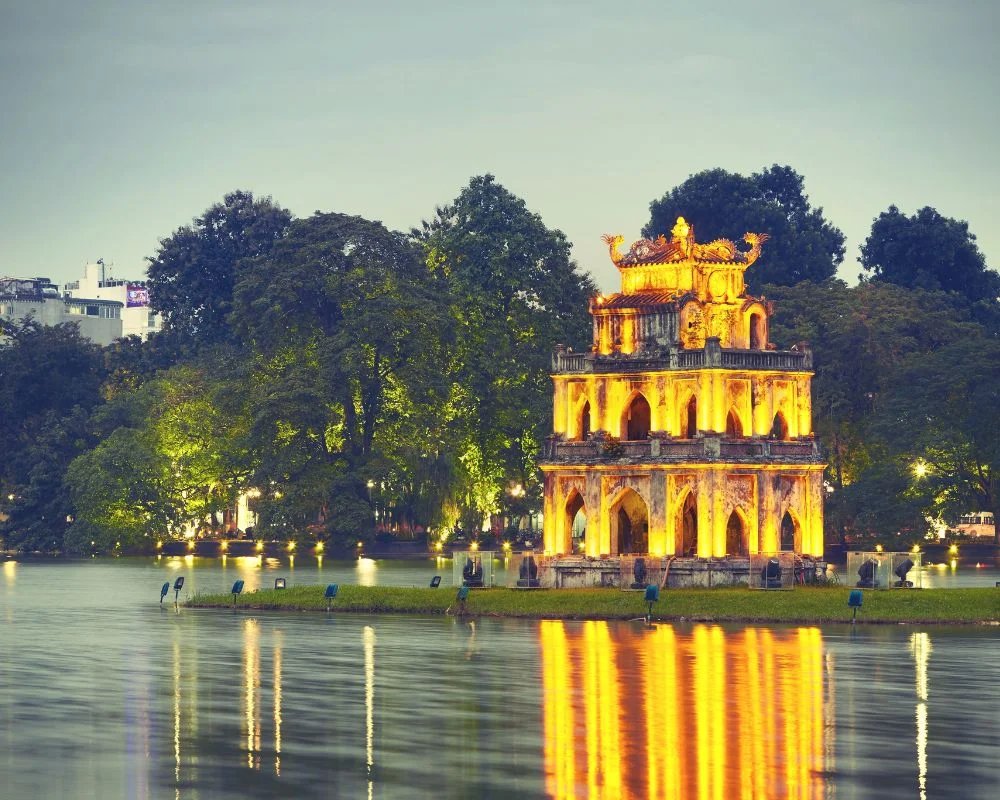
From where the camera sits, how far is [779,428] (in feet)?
306

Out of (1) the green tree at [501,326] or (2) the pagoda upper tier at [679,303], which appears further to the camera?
(1) the green tree at [501,326]

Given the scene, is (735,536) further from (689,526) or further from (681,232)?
(681,232)

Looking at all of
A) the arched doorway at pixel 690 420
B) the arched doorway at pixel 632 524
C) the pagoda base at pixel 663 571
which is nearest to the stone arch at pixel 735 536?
the pagoda base at pixel 663 571

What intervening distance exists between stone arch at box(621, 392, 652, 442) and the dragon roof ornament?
6.39m

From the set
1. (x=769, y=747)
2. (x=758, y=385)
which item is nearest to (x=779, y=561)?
(x=758, y=385)

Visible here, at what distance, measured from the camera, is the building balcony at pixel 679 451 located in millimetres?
88125

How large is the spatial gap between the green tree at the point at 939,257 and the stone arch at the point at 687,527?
101553mm

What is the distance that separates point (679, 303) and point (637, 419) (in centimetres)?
564

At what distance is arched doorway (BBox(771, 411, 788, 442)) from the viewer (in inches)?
3627

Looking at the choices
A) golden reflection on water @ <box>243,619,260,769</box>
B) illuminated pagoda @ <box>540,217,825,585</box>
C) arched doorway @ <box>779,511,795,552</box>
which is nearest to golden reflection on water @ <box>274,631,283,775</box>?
golden reflection on water @ <box>243,619,260,769</box>

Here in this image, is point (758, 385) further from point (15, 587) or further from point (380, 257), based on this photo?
point (380, 257)

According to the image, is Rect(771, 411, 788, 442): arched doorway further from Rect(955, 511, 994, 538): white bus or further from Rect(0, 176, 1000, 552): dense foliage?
Rect(955, 511, 994, 538): white bus

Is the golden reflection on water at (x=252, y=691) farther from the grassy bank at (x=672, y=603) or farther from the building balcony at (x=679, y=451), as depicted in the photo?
the building balcony at (x=679, y=451)

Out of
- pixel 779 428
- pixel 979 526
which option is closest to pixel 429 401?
pixel 979 526
